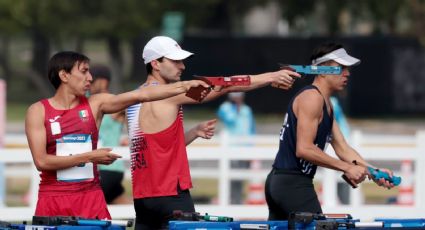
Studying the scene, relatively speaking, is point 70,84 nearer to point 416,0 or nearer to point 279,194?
point 279,194

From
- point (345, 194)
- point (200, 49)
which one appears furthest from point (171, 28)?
point (345, 194)

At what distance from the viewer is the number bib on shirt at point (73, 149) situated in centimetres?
920

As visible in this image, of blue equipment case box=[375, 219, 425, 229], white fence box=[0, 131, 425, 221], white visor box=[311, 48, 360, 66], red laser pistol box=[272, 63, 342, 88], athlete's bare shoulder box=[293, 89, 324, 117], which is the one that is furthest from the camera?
white fence box=[0, 131, 425, 221]

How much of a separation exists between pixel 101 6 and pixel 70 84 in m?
36.8

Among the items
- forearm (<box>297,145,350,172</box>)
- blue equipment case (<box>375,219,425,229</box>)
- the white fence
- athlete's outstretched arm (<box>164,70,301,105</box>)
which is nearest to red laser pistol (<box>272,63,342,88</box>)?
athlete's outstretched arm (<box>164,70,301,105</box>)

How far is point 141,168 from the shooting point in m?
9.84

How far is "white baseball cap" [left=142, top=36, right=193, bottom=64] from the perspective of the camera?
31.9 ft

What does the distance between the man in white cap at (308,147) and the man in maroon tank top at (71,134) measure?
4.21ft

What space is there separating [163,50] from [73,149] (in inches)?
42.1

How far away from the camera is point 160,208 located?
973cm

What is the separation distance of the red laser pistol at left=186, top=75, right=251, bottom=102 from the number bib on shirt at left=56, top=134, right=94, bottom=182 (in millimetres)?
780

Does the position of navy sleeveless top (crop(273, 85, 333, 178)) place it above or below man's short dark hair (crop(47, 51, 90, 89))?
below

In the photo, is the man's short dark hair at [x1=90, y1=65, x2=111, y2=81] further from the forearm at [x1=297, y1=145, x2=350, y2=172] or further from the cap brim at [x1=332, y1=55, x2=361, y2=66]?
the forearm at [x1=297, y1=145, x2=350, y2=172]

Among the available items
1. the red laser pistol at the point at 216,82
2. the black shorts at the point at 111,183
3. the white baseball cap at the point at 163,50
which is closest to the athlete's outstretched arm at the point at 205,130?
the white baseball cap at the point at 163,50
